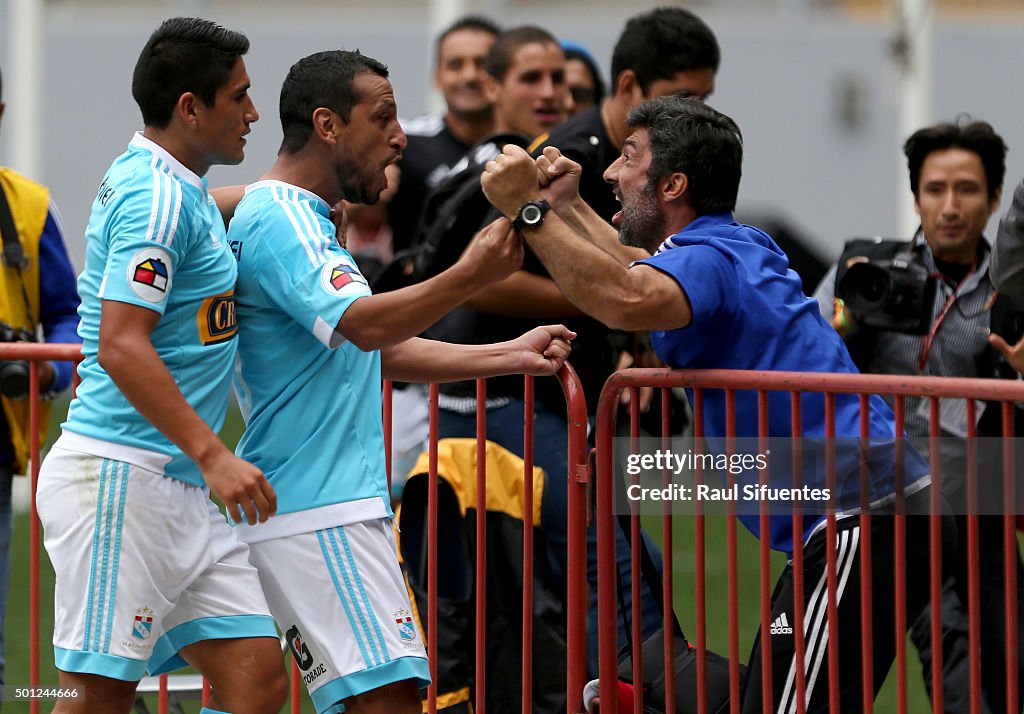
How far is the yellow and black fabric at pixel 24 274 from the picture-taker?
5.08m

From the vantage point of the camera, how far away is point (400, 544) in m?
5.34

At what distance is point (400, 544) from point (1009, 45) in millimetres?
17085

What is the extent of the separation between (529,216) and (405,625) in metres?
0.98

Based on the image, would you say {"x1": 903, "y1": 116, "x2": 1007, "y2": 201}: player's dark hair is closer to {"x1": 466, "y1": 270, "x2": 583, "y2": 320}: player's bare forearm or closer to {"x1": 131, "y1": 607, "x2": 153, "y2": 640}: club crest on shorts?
{"x1": 466, "y1": 270, "x2": 583, "y2": 320}: player's bare forearm

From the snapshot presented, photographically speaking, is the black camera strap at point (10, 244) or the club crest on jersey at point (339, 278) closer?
the club crest on jersey at point (339, 278)

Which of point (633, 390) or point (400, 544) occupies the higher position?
point (633, 390)

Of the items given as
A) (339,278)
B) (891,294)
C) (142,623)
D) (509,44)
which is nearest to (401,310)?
(339,278)

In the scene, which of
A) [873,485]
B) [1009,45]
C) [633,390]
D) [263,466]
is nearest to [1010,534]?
[873,485]

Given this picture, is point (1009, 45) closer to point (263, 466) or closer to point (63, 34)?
point (63, 34)

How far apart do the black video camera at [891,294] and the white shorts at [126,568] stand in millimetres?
2310

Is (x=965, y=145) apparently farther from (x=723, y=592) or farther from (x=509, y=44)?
(x=723, y=592)

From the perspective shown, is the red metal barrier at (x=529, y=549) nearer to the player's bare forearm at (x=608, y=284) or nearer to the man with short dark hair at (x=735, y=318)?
the man with short dark hair at (x=735, y=318)

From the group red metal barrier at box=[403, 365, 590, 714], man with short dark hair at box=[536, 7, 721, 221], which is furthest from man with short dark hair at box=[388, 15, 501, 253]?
red metal barrier at box=[403, 365, 590, 714]

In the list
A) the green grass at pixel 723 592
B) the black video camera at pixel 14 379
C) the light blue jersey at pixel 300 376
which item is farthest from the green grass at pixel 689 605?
the light blue jersey at pixel 300 376
